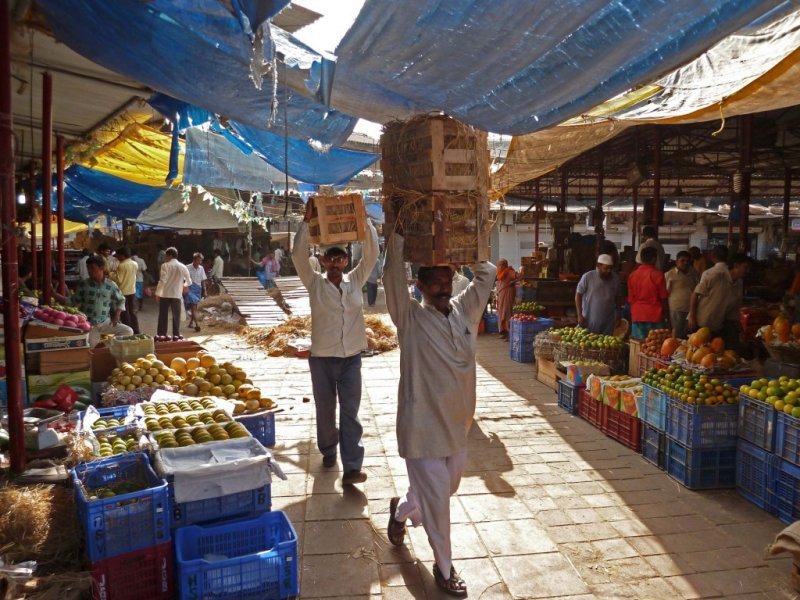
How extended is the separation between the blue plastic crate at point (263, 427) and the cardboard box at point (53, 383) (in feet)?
5.38

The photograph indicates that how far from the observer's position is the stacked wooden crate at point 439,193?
3.57m

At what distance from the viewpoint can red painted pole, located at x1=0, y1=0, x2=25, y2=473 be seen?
163 inches

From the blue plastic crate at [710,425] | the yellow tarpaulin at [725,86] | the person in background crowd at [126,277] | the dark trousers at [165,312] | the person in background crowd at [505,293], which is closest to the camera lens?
the yellow tarpaulin at [725,86]

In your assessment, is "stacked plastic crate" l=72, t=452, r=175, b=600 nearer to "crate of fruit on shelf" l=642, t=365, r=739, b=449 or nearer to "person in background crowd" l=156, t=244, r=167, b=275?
"crate of fruit on shelf" l=642, t=365, r=739, b=449

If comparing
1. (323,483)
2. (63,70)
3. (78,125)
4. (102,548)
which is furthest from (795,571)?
(78,125)

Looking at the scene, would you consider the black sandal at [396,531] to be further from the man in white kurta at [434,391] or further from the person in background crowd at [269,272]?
the person in background crowd at [269,272]

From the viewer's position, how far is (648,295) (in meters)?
8.06

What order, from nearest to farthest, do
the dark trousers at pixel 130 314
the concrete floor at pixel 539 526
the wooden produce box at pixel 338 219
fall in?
the concrete floor at pixel 539 526
the wooden produce box at pixel 338 219
the dark trousers at pixel 130 314

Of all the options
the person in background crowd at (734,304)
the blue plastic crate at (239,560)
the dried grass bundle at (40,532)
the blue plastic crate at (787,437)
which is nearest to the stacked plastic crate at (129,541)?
the blue plastic crate at (239,560)

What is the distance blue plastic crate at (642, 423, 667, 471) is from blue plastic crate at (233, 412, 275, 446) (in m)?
3.76

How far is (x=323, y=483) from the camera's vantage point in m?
5.31

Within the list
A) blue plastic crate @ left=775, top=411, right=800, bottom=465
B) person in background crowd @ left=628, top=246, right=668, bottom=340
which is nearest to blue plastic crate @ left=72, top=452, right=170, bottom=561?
blue plastic crate @ left=775, top=411, right=800, bottom=465

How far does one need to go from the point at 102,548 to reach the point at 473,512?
265 cm

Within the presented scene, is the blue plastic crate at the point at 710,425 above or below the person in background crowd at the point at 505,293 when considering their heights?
below
